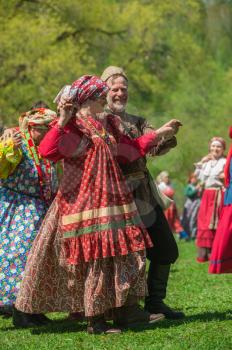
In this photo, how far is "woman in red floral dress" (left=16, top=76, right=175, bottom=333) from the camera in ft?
18.2

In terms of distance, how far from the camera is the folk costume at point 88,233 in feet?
18.2

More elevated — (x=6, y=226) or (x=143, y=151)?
(x=143, y=151)

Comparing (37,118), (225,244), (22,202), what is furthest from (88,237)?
(225,244)

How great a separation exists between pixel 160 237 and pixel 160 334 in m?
0.83

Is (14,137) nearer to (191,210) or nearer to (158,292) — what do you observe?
(158,292)

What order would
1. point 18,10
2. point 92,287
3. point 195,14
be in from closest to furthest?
point 92,287 → point 18,10 → point 195,14

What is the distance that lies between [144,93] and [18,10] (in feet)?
21.7

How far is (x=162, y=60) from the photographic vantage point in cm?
3098

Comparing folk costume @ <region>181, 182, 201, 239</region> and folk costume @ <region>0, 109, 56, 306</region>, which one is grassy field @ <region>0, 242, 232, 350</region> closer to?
folk costume @ <region>0, 109, 56, 306</region>

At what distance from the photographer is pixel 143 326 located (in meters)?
5.97

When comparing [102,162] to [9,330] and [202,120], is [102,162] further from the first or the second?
[202,120]

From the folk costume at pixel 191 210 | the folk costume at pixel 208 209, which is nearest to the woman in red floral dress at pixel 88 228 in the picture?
the folk costume at pixel 208 209

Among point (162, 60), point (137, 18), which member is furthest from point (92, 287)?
point (162, 60)

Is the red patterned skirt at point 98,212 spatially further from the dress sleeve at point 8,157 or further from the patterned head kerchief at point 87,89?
the dress sleeve at point 8,157
